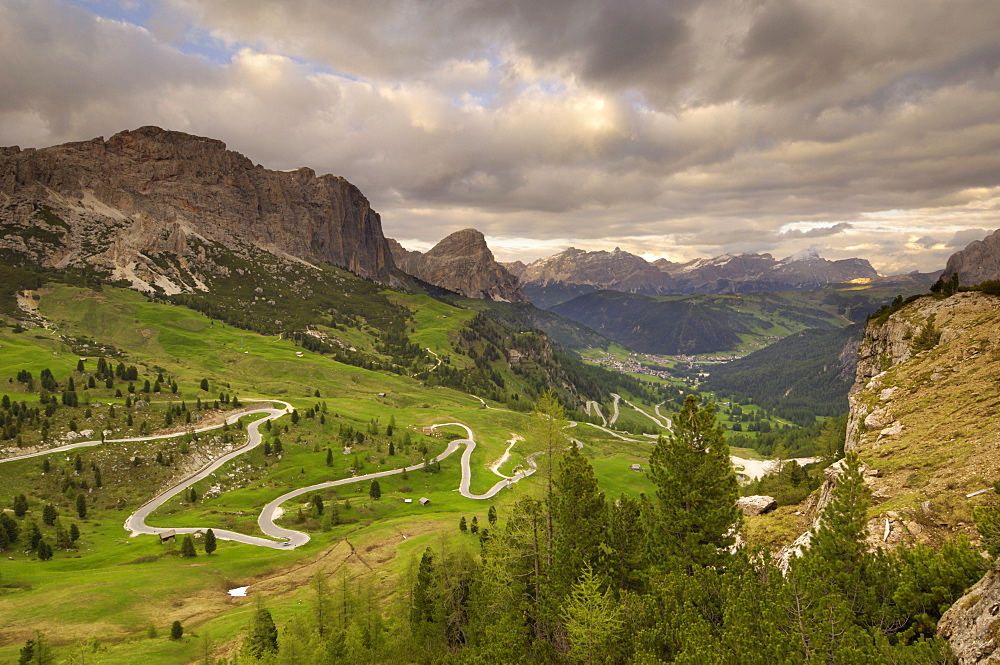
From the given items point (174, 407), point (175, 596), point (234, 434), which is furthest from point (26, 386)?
point (175, 596)

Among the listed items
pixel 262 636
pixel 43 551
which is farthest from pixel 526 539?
pixel 43 551

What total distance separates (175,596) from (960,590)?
86596 mm

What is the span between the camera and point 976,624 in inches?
573

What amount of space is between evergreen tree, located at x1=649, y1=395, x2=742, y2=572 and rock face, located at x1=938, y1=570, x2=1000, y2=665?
14.1 m

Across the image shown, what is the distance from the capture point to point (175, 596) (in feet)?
217

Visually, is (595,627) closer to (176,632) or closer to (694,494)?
(694,494)

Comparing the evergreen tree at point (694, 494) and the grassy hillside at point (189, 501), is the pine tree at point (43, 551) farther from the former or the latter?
the evergreen tree at point (694, 494)

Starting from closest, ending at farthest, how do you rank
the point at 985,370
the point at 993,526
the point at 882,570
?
the point at 993,526, the point at 882,570, the point at 985,370

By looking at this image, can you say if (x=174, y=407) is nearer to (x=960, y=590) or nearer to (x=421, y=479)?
(x=421, y=479)

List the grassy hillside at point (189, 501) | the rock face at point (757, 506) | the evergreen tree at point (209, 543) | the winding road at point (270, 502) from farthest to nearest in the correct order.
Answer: the winding road at point (270, 502)
the evergreen tree at point (209, 543)
the grassy hillside at point (189, 501)
the rock face at point (757, 506)

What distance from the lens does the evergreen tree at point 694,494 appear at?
99.1ft

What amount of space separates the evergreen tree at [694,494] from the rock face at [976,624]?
46.4 ft

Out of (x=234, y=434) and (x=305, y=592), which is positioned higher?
(x=234, y=434)

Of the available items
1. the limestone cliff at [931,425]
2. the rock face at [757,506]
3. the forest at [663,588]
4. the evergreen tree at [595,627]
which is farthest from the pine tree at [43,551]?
the limestone cliff at [931,425]
